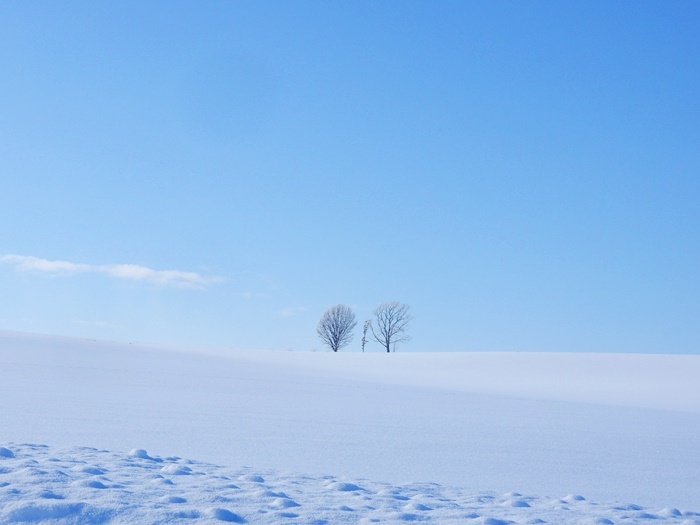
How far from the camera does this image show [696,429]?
33.0 ft

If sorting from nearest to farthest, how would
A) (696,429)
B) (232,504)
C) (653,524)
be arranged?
1. (232,504)
2. (653,524)
3. (696,429)

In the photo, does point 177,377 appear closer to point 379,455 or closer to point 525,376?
point 379,455

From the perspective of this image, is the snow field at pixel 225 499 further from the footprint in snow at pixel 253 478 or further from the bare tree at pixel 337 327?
the bare tree at pixel 337 327

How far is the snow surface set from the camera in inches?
137

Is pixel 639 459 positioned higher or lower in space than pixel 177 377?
lower

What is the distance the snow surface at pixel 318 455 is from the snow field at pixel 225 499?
0.05 ft

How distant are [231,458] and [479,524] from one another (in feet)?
8.57

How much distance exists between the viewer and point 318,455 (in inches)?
227

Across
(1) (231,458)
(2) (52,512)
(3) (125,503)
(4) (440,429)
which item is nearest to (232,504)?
(3) (125,503)

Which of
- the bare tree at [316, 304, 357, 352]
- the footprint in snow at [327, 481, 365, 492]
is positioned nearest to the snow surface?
the footprint in snow at [327, 481, 365, 492]

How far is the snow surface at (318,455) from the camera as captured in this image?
3492mm

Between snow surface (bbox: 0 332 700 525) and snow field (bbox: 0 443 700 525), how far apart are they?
0.05 ft

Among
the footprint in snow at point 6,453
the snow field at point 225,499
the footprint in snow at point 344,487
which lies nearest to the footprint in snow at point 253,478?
the snow field at point 225,499

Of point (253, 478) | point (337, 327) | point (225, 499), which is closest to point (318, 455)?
point (253, 478)
